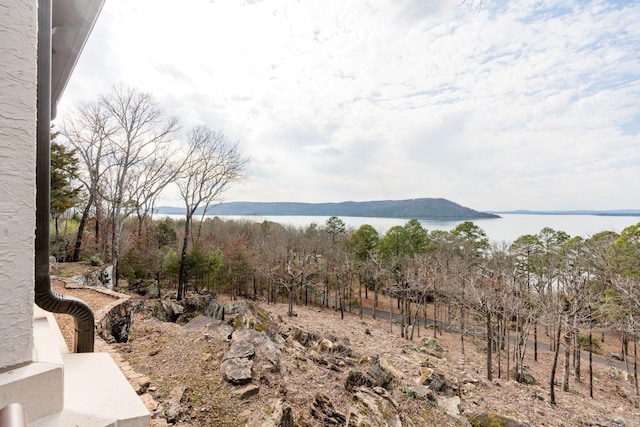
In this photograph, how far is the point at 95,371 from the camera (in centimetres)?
200

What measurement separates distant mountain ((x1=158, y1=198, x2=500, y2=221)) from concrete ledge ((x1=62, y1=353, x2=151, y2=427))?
84056 mm

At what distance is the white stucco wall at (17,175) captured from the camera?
125 centimetres

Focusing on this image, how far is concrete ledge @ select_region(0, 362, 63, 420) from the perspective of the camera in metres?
1.26

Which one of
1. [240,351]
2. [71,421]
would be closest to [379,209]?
[240,351]

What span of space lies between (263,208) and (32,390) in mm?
114559

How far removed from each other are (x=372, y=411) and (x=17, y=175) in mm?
5232

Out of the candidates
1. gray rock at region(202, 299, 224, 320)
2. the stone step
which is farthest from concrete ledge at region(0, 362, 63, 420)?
gray rock at region(202, 299, 224, 320)

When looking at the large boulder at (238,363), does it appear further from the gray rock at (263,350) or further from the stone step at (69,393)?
the stone step at (69,393)

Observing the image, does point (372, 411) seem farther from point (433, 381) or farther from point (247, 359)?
point (433, 381)

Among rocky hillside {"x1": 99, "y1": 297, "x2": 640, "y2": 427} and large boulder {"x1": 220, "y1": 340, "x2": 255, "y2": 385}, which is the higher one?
large boulder {"x1": 220, "y1": 340, "x2": 255, "y2": 385}

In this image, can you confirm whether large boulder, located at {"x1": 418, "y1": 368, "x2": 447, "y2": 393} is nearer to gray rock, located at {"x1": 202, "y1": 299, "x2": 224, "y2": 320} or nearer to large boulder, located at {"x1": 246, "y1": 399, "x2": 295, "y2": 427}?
large boulder, located at {"x1": 246, "y1": 399, "x2": 295, "y2": 427}

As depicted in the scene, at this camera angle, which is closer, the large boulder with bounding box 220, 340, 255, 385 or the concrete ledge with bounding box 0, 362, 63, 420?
the concrete ledge with bounding box 0, 362, 63, 420

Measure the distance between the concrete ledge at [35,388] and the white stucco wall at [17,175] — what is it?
67 millimetres

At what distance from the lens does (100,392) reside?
5.83 feet
